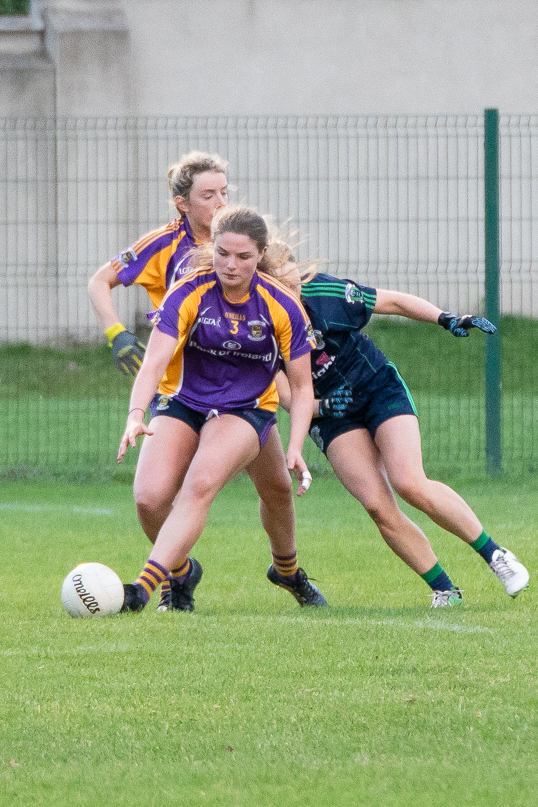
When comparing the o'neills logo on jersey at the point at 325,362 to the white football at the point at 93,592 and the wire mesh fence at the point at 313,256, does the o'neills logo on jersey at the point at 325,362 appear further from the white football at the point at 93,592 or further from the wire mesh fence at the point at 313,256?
the wire mesh fence at the point at 313,256

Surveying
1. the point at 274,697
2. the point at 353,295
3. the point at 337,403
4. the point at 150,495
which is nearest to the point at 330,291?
the point at 353,295

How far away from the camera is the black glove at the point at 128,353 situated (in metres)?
5.91

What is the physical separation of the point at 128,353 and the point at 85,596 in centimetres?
136

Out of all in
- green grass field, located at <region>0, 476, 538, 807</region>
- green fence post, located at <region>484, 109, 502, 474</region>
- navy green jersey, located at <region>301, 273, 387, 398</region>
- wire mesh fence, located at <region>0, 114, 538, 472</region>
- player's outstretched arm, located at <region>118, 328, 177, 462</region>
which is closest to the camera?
green grass field, located at <region>0, 476, 538, 807</region>

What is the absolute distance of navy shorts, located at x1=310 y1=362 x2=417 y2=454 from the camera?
5672mm

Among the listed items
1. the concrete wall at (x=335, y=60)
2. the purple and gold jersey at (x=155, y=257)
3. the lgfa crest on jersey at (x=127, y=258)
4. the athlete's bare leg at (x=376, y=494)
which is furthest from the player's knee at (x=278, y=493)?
the concrete wall at (x=335, y=60)

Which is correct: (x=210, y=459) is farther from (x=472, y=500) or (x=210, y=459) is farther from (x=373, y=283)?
(x=373, y=283)

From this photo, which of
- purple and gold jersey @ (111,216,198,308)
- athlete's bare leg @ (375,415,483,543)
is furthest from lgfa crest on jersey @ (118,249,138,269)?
athlete's bare leg @ (375,415,483,543)

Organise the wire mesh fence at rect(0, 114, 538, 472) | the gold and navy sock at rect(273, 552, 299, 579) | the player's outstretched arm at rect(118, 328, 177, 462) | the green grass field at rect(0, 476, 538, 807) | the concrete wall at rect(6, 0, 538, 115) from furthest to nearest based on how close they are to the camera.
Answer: the concrete wall at rect(6, 0, 538, 115), the wire mesh fence at rect(0, 114, 538, 472), the gold and navy sock at rect(273, 552, 299, 579), the player's outstretched arm at rect(118, 328, 177, 462), the green grass field at rect(0, 476, 538, 807)

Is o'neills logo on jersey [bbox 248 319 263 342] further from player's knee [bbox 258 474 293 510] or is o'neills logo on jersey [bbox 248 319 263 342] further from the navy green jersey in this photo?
player's knee [bbox 258 474 293 510]

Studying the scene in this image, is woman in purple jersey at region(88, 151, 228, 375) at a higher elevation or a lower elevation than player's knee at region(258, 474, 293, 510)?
higher

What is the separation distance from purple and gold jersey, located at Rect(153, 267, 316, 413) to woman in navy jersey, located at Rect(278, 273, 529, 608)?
32cm

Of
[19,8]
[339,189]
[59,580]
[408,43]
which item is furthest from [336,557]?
[19,8]

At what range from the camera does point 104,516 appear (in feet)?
29.6
